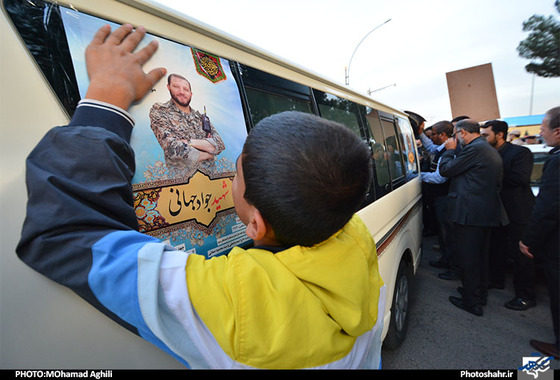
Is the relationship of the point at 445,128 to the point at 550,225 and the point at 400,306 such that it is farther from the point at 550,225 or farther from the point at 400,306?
the point at 400,306

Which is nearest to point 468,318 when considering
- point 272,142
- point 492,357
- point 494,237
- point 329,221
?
point 492,357

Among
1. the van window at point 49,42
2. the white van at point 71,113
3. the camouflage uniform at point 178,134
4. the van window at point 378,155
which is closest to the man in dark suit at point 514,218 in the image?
the van window at point 378,155

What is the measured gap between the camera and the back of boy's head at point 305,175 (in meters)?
0.63

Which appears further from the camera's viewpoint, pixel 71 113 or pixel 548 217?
pixel 548 217

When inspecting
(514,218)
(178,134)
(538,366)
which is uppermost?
(178,134)

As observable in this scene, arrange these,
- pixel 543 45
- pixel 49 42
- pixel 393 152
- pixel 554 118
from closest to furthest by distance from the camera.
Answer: pixel 49 42
pixel 554 118
pixel 393 152
pixel 543 45

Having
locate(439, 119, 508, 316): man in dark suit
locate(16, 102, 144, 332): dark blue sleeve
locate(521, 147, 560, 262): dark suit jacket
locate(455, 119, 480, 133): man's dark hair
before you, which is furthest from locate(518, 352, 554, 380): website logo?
locate(16, 102, 144, 332): dark blue sleeve

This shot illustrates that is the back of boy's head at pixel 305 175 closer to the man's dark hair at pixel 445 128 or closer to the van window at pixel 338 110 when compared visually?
the van window at pixel 338 110

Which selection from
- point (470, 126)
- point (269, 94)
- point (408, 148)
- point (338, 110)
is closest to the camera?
point (269, 94)

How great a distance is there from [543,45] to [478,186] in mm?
7115

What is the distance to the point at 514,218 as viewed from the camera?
325 cm

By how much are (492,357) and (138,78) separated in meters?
3.34

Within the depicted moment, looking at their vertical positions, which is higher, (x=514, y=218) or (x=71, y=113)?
(x=71, y=113)

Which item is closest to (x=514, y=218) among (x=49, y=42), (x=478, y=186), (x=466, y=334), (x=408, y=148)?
(x=478, y=186)
